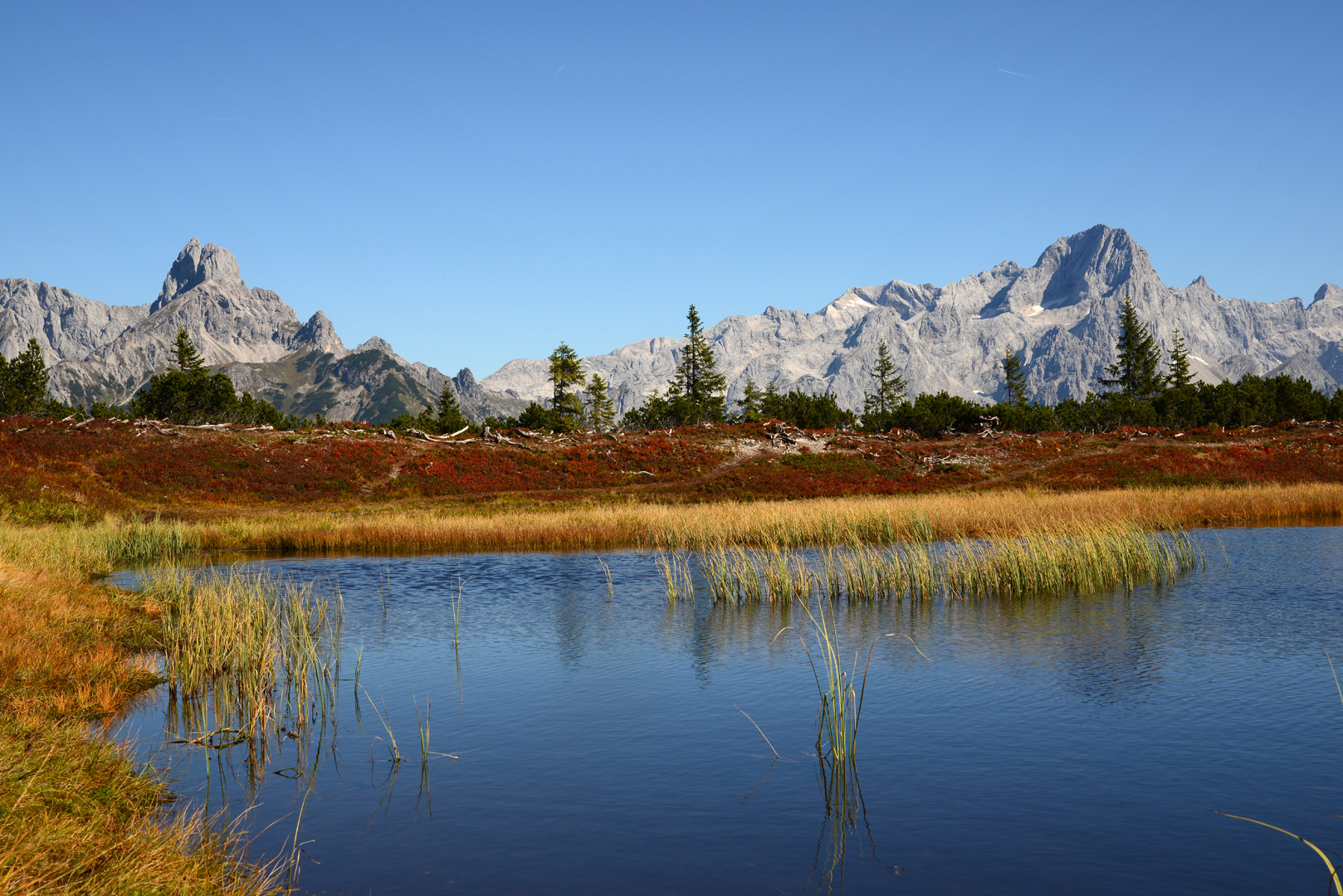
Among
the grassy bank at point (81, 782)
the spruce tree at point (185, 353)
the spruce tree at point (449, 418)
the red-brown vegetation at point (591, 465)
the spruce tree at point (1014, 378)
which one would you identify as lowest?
the grassy bank at point (81, 782)

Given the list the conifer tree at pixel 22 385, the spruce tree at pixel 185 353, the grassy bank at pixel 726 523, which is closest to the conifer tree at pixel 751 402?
the grassy bank at pixel 726 523

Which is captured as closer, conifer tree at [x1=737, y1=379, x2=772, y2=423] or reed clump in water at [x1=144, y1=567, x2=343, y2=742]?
reed clump in water at [x1=144, y1=567, x2=343, y2=742]

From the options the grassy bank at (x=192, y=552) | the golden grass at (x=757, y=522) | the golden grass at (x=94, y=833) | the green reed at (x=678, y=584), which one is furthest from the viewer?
the golden grass at (x=757, y=522)

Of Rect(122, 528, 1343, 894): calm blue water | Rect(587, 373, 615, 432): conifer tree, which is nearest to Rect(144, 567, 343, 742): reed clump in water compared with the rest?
Rect(122, 528, 1343, 894): calm blue water

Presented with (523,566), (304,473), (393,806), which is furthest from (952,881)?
(304,473)

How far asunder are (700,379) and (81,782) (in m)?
119

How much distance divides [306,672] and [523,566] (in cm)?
1598

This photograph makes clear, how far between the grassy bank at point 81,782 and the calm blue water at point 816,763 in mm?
828

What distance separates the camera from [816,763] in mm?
10867

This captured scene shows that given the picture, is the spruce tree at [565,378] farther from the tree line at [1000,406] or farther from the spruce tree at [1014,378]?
the spruce tree at [1014,378]

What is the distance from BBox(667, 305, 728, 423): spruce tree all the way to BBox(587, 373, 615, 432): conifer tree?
10.1 m

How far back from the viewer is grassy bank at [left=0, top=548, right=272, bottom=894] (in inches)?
247

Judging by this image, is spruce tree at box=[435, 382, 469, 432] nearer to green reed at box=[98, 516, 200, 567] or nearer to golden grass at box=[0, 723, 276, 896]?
green reed at box=[98, 516, 200, 567]

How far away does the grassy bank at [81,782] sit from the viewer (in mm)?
6286
